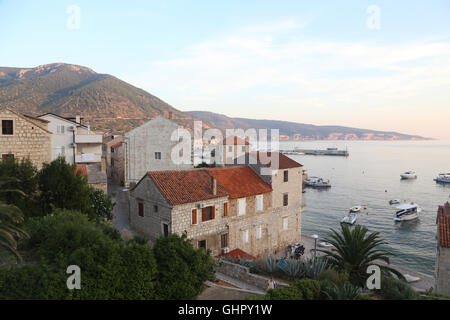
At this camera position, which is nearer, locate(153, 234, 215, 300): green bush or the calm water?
locate(153, 234, 215, 300): green bush

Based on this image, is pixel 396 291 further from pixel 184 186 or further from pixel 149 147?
pixel 149 147

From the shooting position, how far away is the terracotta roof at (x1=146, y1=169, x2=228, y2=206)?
22422 mm

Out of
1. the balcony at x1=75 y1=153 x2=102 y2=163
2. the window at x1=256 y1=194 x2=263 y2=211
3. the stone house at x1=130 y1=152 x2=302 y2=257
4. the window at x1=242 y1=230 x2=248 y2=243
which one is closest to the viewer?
the stone house at x1=130 y1=152 x2=302 y2=257

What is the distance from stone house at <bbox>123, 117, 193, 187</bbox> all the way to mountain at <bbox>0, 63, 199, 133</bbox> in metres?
31.0

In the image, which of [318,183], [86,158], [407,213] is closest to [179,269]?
[86,158]

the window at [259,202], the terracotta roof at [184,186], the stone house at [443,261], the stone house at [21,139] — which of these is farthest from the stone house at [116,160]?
the stone house at [443,261]

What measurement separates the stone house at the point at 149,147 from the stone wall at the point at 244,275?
90.2 ft

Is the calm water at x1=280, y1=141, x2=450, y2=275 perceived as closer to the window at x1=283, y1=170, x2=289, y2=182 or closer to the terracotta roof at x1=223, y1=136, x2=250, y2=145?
the window at x1=283, y1=170, x2=289, y2=182

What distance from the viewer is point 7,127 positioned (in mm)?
22656

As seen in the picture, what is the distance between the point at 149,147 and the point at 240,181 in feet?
63.2

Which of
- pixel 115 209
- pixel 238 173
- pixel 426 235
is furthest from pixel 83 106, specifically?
pixel 426 235

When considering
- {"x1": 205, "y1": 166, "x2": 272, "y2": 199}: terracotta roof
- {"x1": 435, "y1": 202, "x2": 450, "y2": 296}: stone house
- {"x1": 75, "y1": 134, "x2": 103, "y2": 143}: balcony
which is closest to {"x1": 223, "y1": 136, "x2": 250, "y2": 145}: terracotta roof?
{"x1": 205, "y1": 166, "x2": 272, "y2": 199}: terracotta roof
